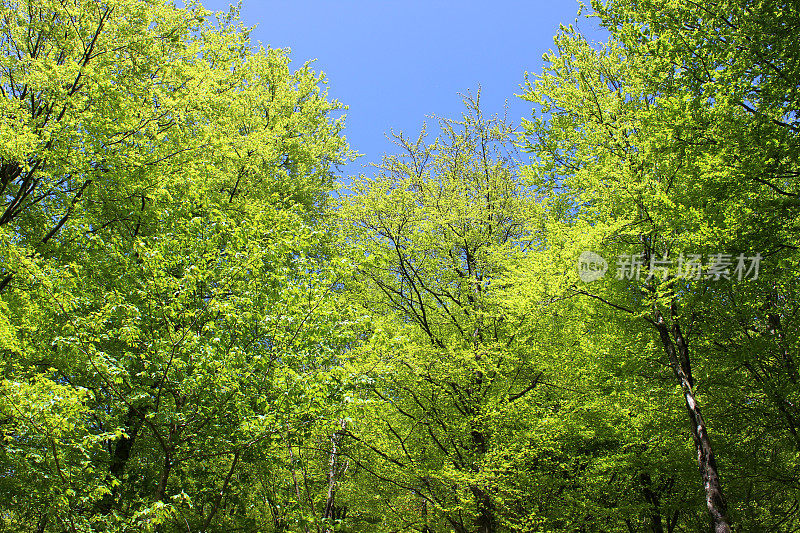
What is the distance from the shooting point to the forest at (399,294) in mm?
5398

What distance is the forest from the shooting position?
17.7ft

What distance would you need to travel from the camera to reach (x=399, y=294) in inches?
400

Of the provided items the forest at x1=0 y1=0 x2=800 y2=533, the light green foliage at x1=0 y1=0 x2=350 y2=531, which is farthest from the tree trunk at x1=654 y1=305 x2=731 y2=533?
the light green foliage at x1=0 y1=0 x2=350 y2=531

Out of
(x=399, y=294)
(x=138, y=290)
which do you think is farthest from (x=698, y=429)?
(x=138, y=290)

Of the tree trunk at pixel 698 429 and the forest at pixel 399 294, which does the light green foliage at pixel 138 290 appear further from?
the tree trunk at pixel 698 429

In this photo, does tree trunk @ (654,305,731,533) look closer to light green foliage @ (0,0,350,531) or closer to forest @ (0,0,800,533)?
forest @ (0,0,800,533)

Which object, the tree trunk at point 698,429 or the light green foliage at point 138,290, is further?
the tree trunk at point 698,429

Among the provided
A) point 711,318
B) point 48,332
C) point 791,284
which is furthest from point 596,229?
point 48,332

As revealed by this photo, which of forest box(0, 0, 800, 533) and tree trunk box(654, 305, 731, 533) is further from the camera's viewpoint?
tree trunk box(654, 305, 731, 533)

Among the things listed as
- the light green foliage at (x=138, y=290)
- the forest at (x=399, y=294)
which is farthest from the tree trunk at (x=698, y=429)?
the light green foliage at (x=138, y=290)

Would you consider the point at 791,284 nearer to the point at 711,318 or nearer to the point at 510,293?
the point at 711,318

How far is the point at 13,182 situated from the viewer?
25.7 ft

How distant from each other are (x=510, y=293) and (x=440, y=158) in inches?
196

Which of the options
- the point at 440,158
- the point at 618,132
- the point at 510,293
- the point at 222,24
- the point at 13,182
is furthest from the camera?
the point at 222,24
